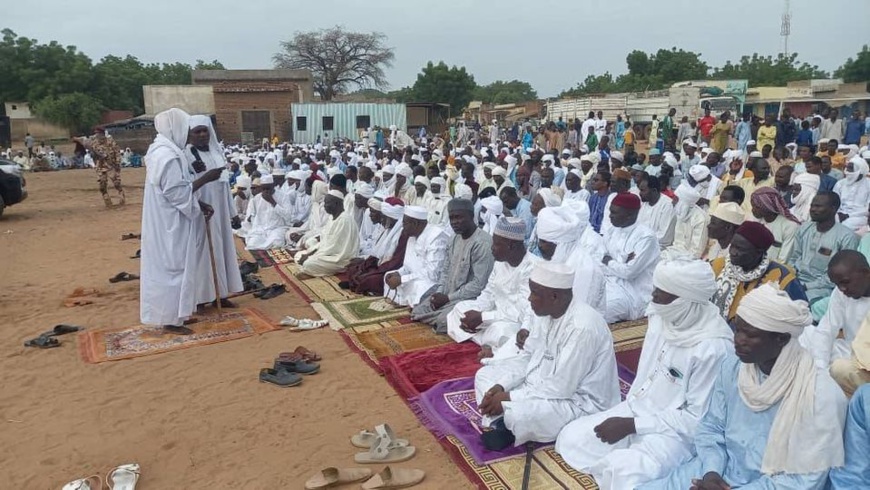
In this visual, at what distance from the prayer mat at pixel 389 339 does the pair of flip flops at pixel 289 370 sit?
1.41ft

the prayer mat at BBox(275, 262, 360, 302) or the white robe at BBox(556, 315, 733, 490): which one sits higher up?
the white robe at BBox(556, 315, 733, 490)

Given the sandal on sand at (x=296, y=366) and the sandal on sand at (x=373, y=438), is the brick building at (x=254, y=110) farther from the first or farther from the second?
the sandal on sand at (x=373, y=438)

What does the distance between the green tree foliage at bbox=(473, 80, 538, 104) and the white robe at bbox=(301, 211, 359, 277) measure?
4986 centimetres

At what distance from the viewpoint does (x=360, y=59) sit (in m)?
45.6

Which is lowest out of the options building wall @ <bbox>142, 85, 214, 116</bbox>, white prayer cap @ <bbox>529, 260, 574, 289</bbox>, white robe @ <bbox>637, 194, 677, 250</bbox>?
white robe @ <bbox>637, 194, 677, 250</bbox>

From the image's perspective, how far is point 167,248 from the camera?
5.70m

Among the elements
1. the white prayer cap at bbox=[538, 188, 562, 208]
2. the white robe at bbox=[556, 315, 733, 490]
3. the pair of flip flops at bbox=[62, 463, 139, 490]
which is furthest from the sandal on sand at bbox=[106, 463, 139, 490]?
the white prayer cap at bbox=[538, 188, 562, 208]

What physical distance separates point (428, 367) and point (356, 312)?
1.68 m

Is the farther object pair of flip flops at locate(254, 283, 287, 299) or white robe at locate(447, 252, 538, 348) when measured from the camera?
pair of flip flops at locate(254, 283, 287, 299)

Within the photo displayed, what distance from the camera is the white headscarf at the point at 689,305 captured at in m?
2.93

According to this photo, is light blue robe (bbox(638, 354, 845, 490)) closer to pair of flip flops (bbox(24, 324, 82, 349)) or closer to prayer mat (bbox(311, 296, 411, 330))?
prayer mat (bbox(311, 296, 411, 330))

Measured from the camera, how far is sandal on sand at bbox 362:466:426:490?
10.9 feet

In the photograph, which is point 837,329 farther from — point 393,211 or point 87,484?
point 393,211

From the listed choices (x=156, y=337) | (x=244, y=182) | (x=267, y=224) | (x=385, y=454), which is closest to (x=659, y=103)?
(x=244, y=182)
